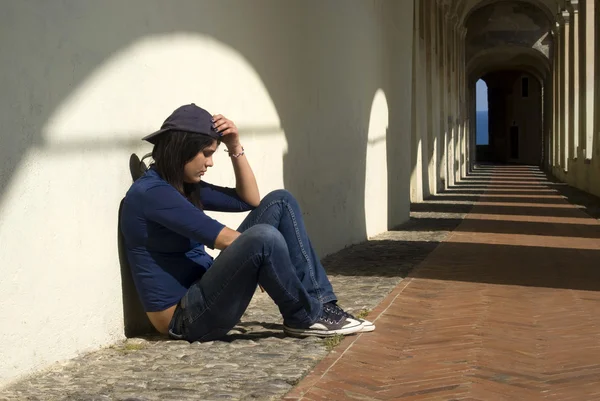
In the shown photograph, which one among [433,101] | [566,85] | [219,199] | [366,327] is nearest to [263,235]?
[219,199]

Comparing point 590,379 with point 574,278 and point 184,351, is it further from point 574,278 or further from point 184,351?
point 574,278

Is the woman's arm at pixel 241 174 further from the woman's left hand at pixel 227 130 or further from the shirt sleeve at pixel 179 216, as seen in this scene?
the shirt sleeve at pixel 179 216

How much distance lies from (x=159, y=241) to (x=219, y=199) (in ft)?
1.87

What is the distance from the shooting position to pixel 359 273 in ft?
24.8

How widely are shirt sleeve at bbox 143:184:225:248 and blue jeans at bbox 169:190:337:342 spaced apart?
11 cm

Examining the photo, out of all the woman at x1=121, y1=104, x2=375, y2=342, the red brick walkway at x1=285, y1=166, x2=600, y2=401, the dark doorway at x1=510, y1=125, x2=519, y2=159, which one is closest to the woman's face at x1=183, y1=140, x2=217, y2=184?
the woman at x1=121, y1=104, x2=375, y2=342

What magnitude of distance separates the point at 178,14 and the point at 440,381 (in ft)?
8.20

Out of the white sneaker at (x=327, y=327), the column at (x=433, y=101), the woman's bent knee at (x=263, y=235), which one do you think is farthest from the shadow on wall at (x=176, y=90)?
the column at (x=433, y=101)

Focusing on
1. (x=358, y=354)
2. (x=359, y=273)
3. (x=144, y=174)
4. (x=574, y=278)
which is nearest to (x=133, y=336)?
(x=144, y=174)

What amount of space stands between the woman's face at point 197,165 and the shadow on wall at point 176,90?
1.15 ft

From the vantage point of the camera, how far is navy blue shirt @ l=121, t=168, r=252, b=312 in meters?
4.34

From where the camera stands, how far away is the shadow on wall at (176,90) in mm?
3936

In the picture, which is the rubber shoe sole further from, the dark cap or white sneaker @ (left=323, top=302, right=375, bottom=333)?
the dark cap

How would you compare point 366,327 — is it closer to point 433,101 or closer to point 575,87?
point 433,101
